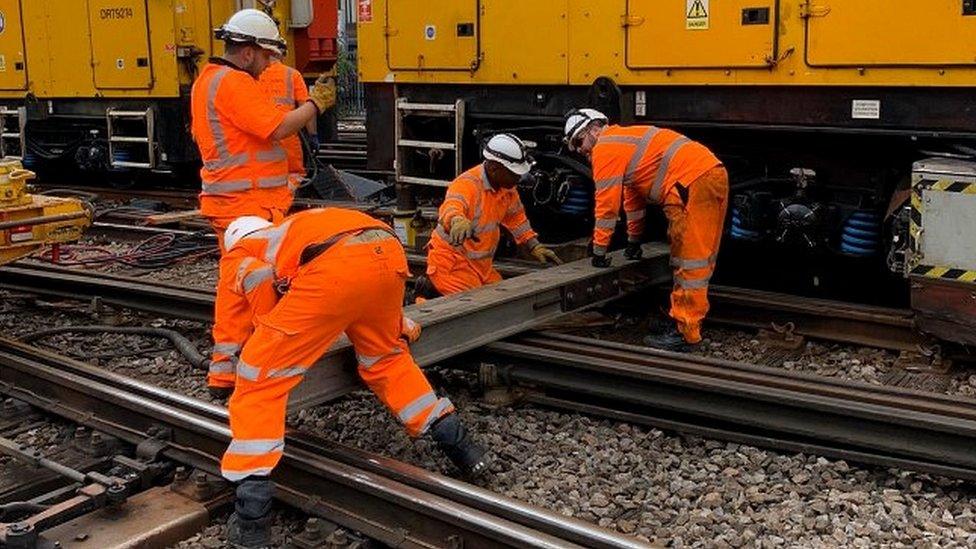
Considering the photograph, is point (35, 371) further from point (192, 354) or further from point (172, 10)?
point (172, 10)

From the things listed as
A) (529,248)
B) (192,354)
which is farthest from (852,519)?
(192,354)

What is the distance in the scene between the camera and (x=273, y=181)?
19.2 feet

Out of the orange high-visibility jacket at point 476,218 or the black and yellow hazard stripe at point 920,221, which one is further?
the orange high-visibility jacket at point 476,218

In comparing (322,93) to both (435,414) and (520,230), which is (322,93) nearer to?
(520,230)

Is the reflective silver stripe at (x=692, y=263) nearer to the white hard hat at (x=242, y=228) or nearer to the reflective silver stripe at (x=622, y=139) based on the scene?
the reflective silver stripe at (x=622, y=139)

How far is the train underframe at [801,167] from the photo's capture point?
618 centimetres

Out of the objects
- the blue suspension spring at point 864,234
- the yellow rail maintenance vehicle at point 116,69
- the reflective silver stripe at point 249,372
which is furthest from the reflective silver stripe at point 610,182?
the yellow rail maintenance vehicle at point 116,69

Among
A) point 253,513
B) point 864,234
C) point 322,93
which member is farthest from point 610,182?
point 253,513

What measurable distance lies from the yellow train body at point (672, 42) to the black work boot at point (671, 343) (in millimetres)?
1751

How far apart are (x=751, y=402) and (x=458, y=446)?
1.42 meters

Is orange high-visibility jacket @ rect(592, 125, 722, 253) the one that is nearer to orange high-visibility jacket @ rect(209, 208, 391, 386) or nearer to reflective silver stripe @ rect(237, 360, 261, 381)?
orange high-visibility jacket @ rect(209, 208, 391, 386)

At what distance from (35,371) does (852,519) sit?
164 inches

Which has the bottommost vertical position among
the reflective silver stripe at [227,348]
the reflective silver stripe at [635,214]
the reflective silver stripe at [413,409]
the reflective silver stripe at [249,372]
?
the reflective silver stripe at [413,409]

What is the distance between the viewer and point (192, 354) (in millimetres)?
6375
